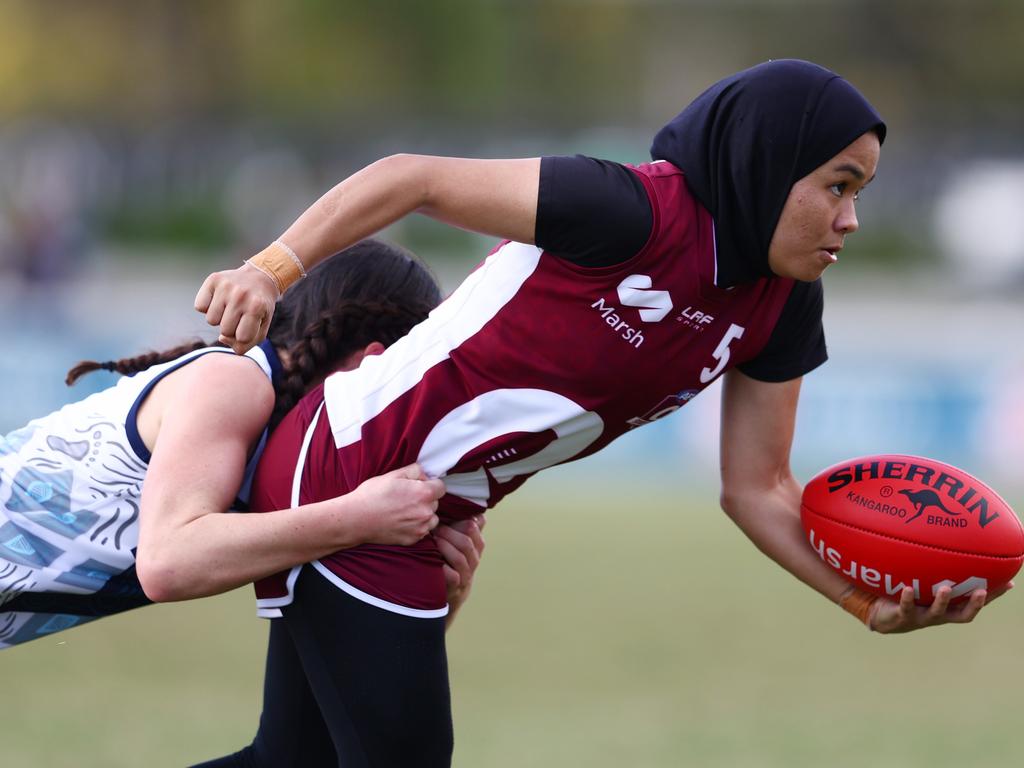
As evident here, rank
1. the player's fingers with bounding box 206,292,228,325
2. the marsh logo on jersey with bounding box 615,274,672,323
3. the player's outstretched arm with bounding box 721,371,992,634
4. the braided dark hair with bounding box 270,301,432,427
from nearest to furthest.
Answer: the player's fingers with bounding box 206,292,228,325 → the marsh logo on jersey with bounding box 615,274,672,323 → the braided dark hair with bounding box 270,301,432,427 → the player's outstretched arm with bounding box 721,371,992,634

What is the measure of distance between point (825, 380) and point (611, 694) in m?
6.81

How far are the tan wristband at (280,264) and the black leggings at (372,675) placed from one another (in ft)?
2.40

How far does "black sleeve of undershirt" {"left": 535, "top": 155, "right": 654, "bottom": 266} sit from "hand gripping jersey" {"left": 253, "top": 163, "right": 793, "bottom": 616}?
0.15 ft

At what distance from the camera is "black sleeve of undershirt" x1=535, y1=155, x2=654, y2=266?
3184 millimetres

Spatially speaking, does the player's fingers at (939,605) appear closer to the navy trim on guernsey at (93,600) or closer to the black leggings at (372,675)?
the black leggings at (372,675)

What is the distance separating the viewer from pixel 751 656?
781 centimetres

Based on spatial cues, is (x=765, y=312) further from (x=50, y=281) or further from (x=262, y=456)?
(x=50, y=281)

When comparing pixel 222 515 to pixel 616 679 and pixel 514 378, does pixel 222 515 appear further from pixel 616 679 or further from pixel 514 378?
pixel 616 679

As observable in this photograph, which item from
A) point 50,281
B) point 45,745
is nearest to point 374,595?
point 45,745

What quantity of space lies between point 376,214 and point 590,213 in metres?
0.46

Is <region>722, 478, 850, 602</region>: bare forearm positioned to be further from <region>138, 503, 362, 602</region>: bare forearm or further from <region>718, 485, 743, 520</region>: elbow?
<region>138, 503, 362, 602</region>: bare forearm

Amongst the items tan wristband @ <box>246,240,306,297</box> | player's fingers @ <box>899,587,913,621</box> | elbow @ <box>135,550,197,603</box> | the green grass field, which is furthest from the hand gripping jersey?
the green grass field

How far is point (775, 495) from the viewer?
400 centimetres

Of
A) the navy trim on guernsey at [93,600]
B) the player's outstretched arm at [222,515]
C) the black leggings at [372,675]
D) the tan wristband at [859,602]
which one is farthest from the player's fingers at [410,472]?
the tan wristband at [859,602]
